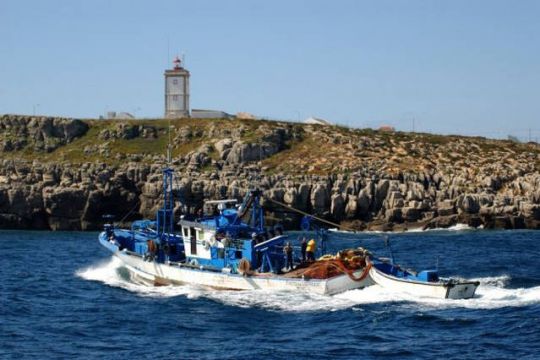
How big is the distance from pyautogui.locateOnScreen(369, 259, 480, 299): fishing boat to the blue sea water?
0.41 metres

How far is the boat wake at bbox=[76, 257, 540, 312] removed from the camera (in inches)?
1725

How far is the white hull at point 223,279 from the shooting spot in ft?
155

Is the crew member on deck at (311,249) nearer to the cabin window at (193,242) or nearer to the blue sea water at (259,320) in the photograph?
the blue sea water at (259,320)

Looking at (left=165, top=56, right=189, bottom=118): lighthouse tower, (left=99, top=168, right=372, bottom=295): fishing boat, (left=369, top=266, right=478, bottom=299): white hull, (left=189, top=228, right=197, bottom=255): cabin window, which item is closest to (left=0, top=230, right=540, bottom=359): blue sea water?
(left=369, top=266, right=478, bottom=299): white hull

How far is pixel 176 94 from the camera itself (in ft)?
399

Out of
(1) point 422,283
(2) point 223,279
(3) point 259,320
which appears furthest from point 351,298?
(2) point 223,279

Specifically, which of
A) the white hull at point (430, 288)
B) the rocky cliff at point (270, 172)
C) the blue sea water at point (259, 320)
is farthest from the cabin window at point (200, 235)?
the rocky cliff at point (270, 172)

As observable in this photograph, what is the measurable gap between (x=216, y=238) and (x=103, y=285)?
7811 millimetres

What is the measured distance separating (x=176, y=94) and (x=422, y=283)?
8048 cm

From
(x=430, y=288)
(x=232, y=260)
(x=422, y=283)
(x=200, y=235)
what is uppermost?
(x=200, y=235)

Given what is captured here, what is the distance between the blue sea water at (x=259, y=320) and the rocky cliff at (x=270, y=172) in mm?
31918

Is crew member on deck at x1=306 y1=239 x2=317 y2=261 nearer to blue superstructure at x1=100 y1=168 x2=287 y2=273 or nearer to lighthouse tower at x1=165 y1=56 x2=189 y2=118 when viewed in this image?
blue superstructure at x1=100 y1=168 x2=287 y2=273

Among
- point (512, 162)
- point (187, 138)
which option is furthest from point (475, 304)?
point (187, 138)

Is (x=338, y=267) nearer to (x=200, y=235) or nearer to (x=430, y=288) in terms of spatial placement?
(x=430, y=288)
